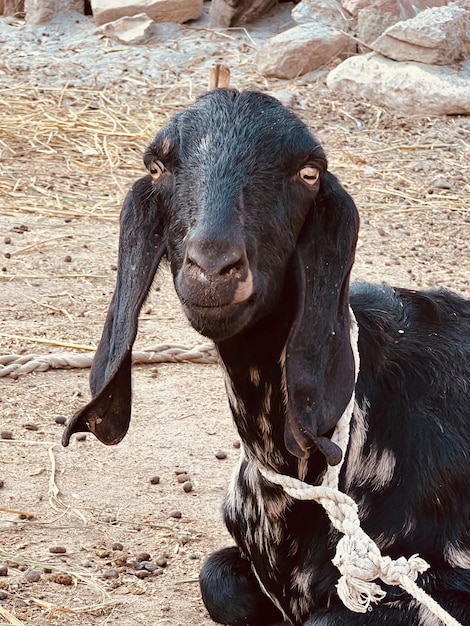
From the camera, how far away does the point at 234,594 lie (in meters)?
3.58

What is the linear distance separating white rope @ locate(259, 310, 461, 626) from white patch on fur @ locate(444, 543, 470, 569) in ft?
0.56

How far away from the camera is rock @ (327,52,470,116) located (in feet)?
32.8

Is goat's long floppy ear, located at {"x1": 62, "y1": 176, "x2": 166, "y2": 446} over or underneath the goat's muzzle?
underneath

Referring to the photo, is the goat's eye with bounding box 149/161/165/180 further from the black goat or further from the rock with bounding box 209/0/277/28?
the rock with bounding box 209/0/277/28

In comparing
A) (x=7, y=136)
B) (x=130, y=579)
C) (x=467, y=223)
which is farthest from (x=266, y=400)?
(x=7, y=136)

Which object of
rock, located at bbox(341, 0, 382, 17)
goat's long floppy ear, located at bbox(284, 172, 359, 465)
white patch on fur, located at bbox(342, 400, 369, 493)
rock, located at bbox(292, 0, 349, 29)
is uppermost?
goat's long floppy ear, located at bbox(284, 172, 359, 465)

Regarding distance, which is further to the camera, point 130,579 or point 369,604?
point 130,579

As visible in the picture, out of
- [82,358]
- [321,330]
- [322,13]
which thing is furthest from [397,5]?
[321,330]

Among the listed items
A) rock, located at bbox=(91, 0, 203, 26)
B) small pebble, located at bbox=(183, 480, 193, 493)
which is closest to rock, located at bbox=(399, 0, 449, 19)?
rock, located at bbox=(91, 0, 203, 26)

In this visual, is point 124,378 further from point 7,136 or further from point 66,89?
point 66,89

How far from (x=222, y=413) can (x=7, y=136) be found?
4824 mm

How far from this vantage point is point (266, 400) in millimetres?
3152

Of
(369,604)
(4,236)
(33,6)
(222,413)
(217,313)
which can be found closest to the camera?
(217,313)

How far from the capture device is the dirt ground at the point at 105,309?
386 cm
